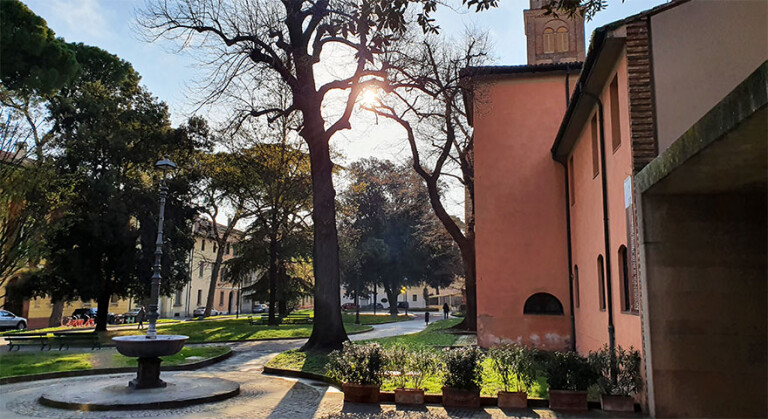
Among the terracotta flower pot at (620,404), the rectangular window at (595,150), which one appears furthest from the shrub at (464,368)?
the rectangular window at (595,150)

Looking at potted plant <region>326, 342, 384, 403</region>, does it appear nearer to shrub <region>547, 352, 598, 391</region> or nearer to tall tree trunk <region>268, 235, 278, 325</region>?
shrub <region>547, 352, 598, 391</region>

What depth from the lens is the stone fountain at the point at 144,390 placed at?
8695mm

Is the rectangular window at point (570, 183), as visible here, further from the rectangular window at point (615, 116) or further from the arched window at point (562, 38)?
the arched window at point (562, 38)

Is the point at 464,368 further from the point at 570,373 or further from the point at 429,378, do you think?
the point at 429,378

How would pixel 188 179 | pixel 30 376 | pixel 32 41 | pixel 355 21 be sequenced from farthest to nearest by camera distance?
pixel 188 179
pixel 32 41
pixel 30 376
pixel 355 21

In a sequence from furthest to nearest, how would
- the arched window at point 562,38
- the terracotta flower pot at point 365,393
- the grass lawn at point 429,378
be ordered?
the arched window at point 562,38
the grass lawn at point 429,378
the terracotta flower pot at point 365,393

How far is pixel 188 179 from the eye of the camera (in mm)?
28438

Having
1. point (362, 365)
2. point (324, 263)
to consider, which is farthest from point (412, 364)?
point (324, 263)

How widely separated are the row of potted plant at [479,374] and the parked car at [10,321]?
30.3 m

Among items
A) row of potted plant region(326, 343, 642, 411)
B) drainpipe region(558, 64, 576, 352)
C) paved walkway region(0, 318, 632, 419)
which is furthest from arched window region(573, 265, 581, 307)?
paved walkway region(0, 318, 632, 419)

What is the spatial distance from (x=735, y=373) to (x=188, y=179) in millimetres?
26080

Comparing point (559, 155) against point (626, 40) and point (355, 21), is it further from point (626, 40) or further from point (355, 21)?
point (355, 21)

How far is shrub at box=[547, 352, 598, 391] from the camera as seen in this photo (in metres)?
8.80

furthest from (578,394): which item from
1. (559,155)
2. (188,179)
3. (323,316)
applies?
(188,179)
